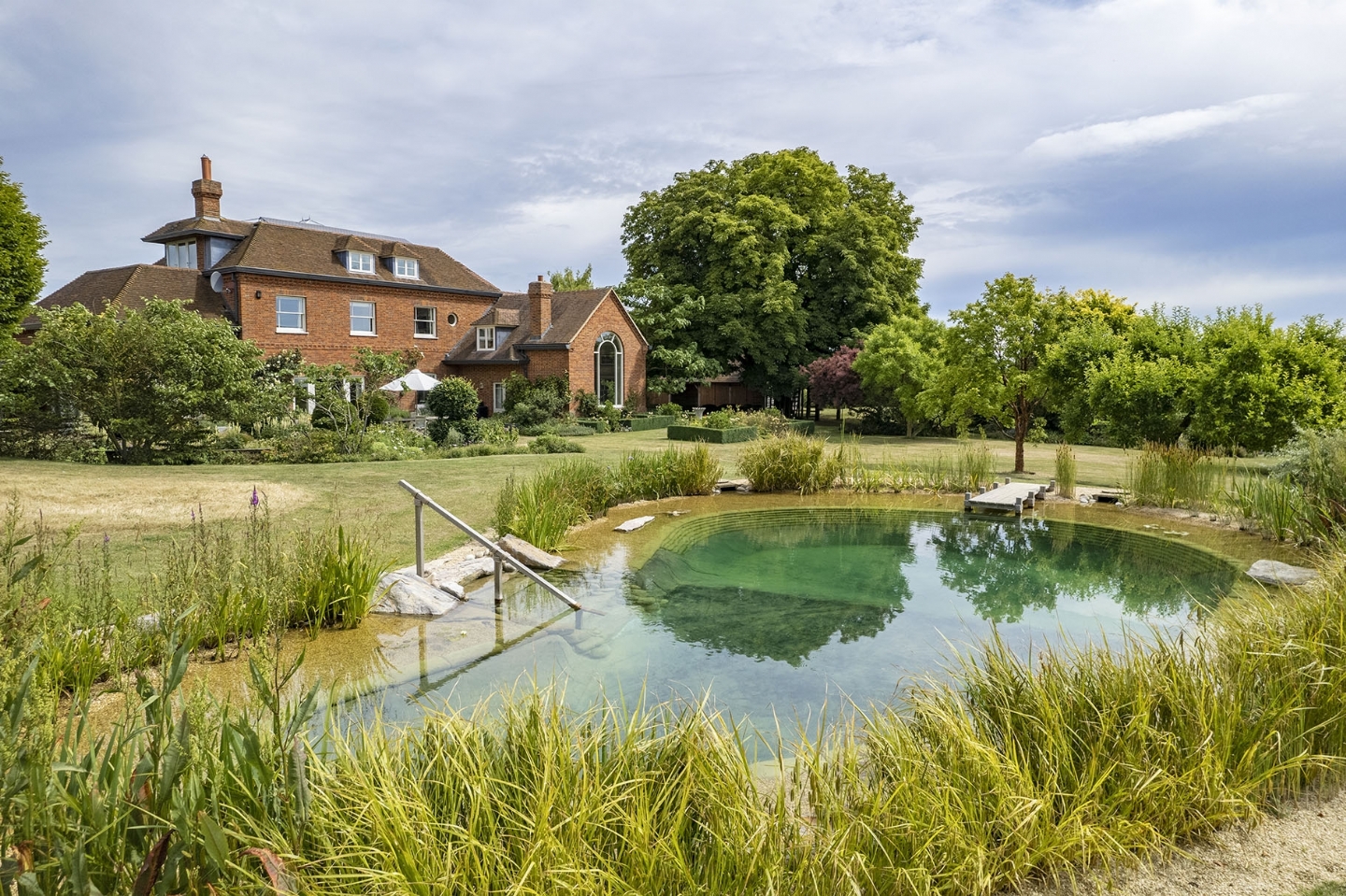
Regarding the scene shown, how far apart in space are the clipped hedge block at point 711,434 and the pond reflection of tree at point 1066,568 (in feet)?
39.9

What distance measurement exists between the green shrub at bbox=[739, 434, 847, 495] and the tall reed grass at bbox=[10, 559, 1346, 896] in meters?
10.8

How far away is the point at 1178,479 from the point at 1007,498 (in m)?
2.68

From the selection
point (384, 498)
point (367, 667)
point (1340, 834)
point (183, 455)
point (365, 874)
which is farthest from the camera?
point (183, 455)

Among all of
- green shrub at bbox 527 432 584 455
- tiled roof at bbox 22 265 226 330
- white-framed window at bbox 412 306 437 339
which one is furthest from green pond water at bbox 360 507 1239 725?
white-framed window at bbox 412 306 437 339

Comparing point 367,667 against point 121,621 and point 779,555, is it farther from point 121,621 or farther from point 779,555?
point 779,555

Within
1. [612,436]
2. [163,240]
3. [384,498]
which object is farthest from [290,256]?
[384,498]

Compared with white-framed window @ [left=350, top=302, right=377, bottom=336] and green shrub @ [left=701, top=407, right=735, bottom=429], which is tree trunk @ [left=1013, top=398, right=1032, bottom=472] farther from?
white-framed window @ [left=350, top=302, right=377, bottom=336]

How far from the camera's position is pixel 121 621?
5742mm

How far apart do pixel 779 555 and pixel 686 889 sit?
26.6ft

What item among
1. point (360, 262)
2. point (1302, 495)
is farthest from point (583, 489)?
point (360, 262)

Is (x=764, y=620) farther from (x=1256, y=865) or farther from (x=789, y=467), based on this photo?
(x=789, y=467)

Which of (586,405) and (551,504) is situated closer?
(551,504)

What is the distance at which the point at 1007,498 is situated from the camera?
14234mm

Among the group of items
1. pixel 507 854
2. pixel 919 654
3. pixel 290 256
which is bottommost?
pixel 919 654
